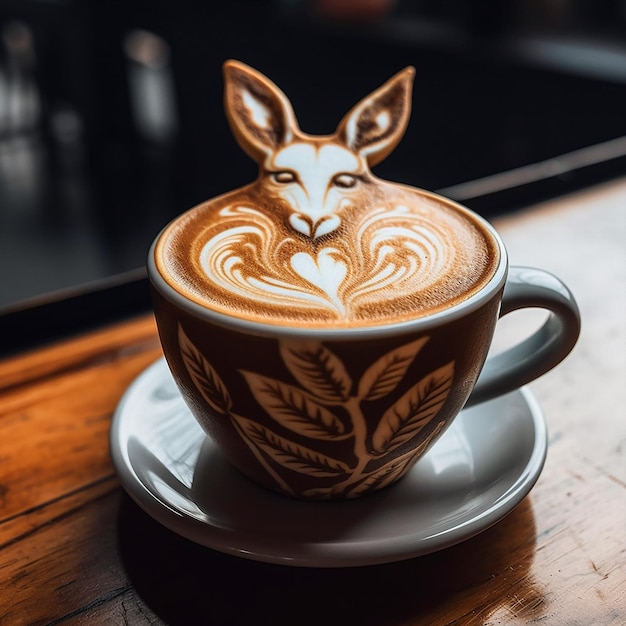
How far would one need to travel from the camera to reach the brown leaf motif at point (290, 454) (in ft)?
1.39

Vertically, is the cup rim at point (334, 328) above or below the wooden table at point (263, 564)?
above

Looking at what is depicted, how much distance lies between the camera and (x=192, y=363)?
0.42 meters

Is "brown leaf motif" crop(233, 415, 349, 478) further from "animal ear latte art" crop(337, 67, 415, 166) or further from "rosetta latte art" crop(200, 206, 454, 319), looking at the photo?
"animal ear latte art" crop(337, 67, 415, 166)

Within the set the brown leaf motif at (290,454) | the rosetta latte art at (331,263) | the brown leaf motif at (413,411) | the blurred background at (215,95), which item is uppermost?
the rosetta latte art at (331,263)

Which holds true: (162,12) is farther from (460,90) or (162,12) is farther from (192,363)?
(192,363)

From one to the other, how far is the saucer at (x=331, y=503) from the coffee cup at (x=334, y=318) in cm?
2

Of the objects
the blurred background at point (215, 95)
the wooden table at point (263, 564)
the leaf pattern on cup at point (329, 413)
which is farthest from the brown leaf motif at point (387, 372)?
the blurred background at point (215, 95)

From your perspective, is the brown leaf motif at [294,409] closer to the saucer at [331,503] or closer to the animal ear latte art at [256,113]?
the saucer at [331,503]

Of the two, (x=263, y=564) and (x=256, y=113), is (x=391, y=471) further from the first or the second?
(x=256, y=113)

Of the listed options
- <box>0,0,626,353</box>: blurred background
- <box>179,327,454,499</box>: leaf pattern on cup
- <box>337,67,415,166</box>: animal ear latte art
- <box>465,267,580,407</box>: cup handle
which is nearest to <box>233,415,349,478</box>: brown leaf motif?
<box>179,327,454,499</box>: leaf pattern on cup

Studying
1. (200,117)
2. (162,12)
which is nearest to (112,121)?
(200,117)

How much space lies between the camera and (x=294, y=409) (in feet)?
1.33

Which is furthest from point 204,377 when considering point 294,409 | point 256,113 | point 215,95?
point 215,95

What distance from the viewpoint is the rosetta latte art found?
0.41 meters
